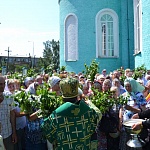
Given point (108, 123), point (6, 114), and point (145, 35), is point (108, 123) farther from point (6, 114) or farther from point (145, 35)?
point (145, 35)

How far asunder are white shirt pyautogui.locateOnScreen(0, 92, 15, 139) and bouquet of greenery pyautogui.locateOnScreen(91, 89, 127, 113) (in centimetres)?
128

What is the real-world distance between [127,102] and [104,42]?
14.5m

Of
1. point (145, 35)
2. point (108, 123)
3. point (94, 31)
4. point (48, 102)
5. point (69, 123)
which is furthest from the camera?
point (94, 31)

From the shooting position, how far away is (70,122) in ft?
9.83

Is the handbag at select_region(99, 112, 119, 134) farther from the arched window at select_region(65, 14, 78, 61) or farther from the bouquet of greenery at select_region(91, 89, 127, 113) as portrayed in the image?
the arched window at select_region(65, 14, 78, 61)

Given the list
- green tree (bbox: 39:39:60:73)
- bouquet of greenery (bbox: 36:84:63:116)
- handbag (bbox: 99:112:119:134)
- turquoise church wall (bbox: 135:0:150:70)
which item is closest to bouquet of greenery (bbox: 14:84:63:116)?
bouquet of greenery (bbox: 36:84:63:116)

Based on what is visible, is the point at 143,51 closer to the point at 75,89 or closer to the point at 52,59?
the point at 75,89

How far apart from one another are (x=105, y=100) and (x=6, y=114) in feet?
5.12

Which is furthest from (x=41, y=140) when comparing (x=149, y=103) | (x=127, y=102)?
(x=149, y=103)

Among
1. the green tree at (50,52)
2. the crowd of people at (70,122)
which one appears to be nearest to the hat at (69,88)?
the crowd of people at (70,122)

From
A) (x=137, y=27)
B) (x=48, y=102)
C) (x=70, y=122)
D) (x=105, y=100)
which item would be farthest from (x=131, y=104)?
(x=137, y=27)

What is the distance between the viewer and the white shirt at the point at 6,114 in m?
4.24

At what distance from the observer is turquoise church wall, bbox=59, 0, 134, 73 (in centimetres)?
1872

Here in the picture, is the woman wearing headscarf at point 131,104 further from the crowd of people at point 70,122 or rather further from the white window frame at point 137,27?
the white window frame at point 137,27
